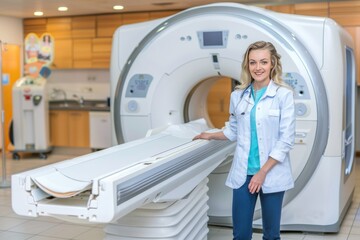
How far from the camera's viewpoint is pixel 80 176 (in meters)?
2.26

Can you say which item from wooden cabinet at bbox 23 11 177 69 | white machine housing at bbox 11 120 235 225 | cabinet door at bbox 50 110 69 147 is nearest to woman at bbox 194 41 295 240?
white machine housing at bbox 11 120 235 225

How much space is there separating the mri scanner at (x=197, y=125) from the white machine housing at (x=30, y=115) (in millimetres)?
3358

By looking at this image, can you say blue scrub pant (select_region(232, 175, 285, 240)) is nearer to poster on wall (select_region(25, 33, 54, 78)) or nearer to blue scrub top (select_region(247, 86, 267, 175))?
blue scrub top (select_region(247, 86, 267, 175))

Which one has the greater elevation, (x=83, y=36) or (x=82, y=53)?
Result: (x=83, y=36)

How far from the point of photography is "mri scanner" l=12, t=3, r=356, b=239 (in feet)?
8.09

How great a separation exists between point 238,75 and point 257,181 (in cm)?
148

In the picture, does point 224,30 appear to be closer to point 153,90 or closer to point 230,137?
point 153,90

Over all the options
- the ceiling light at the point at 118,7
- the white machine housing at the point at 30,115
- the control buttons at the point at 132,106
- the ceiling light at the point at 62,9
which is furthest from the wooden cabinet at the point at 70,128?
the control buttons at the point at 132,106

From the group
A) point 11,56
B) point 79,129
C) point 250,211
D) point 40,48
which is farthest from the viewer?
point 11,56

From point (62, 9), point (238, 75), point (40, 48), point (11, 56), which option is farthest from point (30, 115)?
point (238, 75)

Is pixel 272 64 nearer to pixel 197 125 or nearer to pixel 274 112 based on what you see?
pixel 274 112

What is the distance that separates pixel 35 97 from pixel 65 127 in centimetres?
68

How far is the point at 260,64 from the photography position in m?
2.37

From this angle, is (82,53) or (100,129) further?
(82,53)
